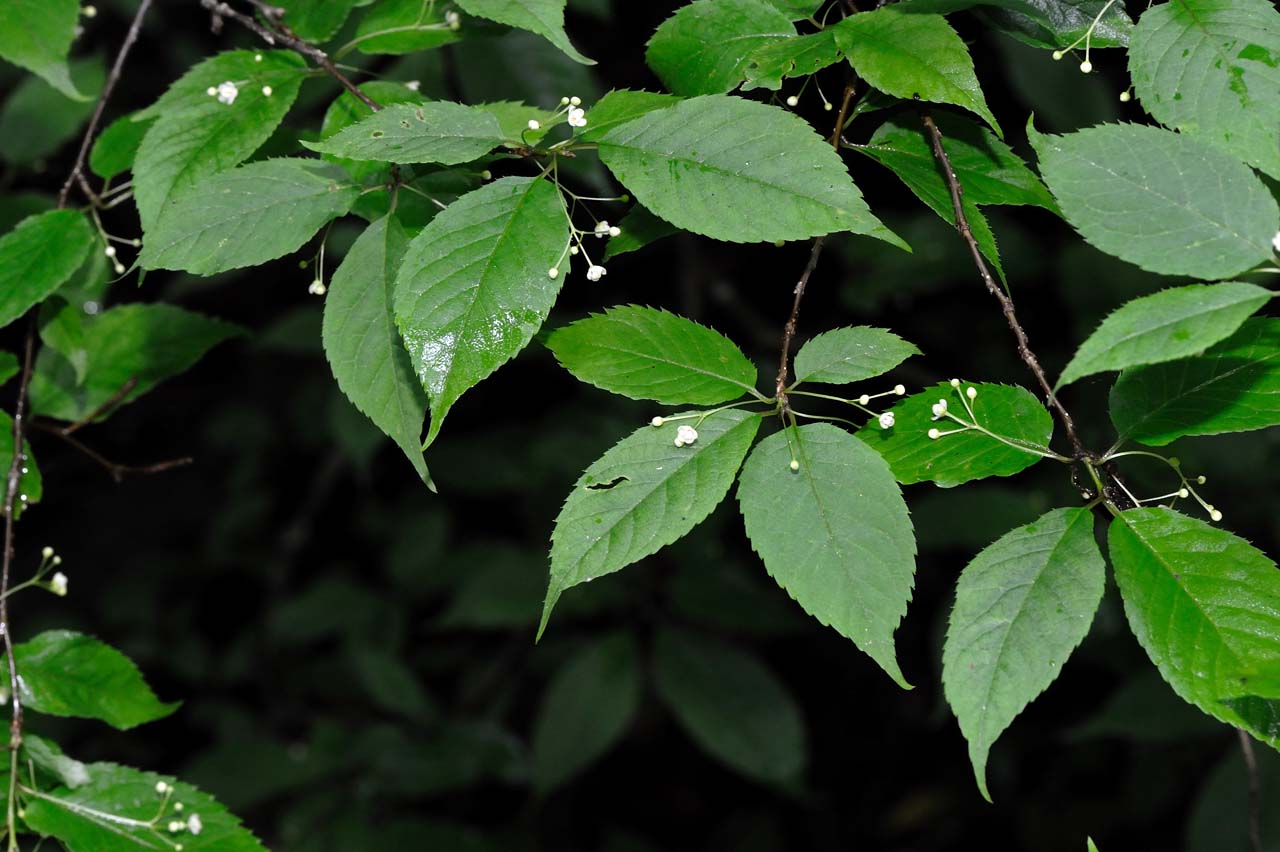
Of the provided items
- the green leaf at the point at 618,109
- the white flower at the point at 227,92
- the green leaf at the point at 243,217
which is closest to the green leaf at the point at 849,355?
the green leaf at the point at 618,109

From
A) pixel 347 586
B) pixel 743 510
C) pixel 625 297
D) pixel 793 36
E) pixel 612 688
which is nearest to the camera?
pixel 743 510

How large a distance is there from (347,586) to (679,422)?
11.7 feet

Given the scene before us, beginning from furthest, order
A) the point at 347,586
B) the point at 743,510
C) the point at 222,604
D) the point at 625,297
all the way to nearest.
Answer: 1. the point at 222,604
2. the point at 347,586
3. the point at 625,297
4. the point at 743,510

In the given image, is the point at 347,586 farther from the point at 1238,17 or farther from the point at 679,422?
the point at 1238,17

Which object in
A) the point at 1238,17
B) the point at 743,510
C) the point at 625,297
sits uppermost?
the point at 1238,17

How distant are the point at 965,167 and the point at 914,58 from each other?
0.23m

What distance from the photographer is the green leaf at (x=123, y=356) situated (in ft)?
6.55

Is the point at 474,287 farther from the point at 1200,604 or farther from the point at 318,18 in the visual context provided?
the point at 1200,604

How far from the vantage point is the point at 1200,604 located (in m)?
1.20

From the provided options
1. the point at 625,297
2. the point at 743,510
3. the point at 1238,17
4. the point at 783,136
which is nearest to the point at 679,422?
the point at 743,510

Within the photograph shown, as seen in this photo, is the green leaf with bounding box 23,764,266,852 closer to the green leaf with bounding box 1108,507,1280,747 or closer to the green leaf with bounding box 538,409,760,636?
the green leaf with bounding box 538,409,760,636

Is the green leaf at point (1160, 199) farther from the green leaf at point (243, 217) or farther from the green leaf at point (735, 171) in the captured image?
the green leaf at point (243, 217)

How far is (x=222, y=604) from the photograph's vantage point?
5.34 meters

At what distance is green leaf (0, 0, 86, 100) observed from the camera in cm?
169
